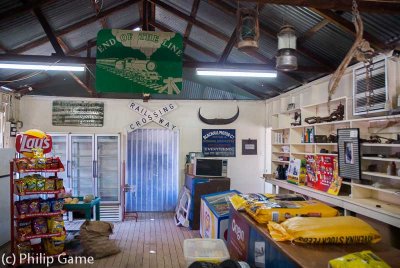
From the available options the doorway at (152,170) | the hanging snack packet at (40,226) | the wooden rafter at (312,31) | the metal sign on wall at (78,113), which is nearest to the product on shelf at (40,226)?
the hanging snack packet at (40,226)

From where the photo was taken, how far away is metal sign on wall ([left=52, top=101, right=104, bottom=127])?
322 inches

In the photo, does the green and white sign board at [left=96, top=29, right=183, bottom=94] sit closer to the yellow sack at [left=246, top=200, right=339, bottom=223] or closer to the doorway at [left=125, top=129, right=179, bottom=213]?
the yellow sack at [left=246, top=200, right=339, bottom=223]

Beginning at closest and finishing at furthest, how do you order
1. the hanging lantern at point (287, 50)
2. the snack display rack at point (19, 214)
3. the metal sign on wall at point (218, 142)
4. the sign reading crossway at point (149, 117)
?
the hanging lantern at point (287, 50), the snack display rack at point (19, 214), the sign reading crossway at point (149, 117), the metal sign on wall at point (218, 142)

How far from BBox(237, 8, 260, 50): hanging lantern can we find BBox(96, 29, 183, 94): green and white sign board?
1.72 meters

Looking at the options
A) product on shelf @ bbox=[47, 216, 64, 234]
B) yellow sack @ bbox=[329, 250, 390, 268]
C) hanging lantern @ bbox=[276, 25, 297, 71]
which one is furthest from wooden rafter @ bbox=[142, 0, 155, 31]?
yellow sack @ bbox=[329, 250, 390, 268]

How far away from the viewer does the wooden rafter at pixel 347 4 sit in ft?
8.96

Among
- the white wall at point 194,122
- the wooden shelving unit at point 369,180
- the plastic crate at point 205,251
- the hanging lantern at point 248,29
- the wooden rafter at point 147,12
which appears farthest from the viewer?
the white wall at point 194,122

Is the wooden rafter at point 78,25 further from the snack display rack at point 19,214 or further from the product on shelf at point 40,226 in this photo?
the product on shelf at point 40,226

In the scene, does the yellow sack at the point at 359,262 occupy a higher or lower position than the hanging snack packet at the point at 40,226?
higher

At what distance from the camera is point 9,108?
24.8 feet

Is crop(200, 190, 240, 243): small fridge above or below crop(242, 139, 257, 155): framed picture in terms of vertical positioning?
below

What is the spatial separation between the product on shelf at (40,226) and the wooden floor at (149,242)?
3.14 feet

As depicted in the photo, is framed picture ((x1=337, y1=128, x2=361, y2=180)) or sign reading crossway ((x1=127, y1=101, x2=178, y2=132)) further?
sign reading crossway ((x1=127, y1=101, x2=178, y2=132))

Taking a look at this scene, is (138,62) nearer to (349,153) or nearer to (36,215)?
(36,215)
